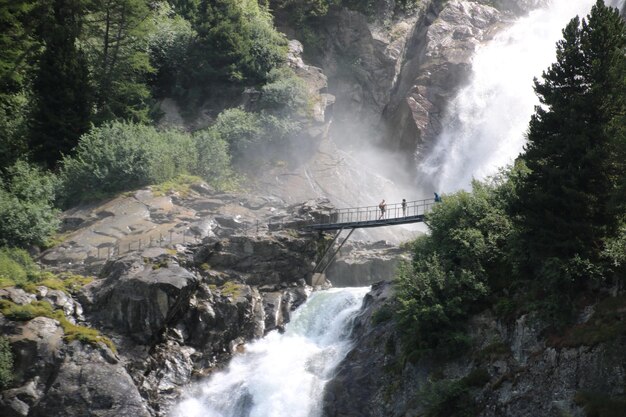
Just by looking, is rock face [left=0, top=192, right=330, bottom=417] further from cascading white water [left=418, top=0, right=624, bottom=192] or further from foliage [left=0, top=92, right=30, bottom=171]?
cascading white water [left=418, top=0, right=624, bottom=192]

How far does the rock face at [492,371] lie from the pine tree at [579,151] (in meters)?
2.90

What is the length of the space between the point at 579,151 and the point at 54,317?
21.3 m

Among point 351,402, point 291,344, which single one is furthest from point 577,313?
point 291,344

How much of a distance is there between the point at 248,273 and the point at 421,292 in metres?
12.3

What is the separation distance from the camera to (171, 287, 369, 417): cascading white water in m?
28.8

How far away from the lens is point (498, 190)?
1089 inches

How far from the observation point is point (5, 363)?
26.7 metres

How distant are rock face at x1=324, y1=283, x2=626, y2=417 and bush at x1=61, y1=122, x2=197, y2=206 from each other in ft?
57.7

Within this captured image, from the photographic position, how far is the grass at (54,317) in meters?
28.1

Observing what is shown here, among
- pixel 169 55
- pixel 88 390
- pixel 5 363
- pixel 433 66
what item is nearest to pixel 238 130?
pixel 169 55

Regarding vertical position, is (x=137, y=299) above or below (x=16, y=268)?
below

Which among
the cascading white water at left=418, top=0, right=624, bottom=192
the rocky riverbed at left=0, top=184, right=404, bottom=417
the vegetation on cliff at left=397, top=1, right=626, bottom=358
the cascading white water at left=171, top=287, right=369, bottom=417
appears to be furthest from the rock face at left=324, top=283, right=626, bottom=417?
the cascading white water at left=418, top=0, right=624, bottom=192

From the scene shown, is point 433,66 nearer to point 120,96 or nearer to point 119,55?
point 119,55

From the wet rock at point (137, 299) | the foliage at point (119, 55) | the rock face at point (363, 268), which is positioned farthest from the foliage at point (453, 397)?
the foliage at point (119, 55)
